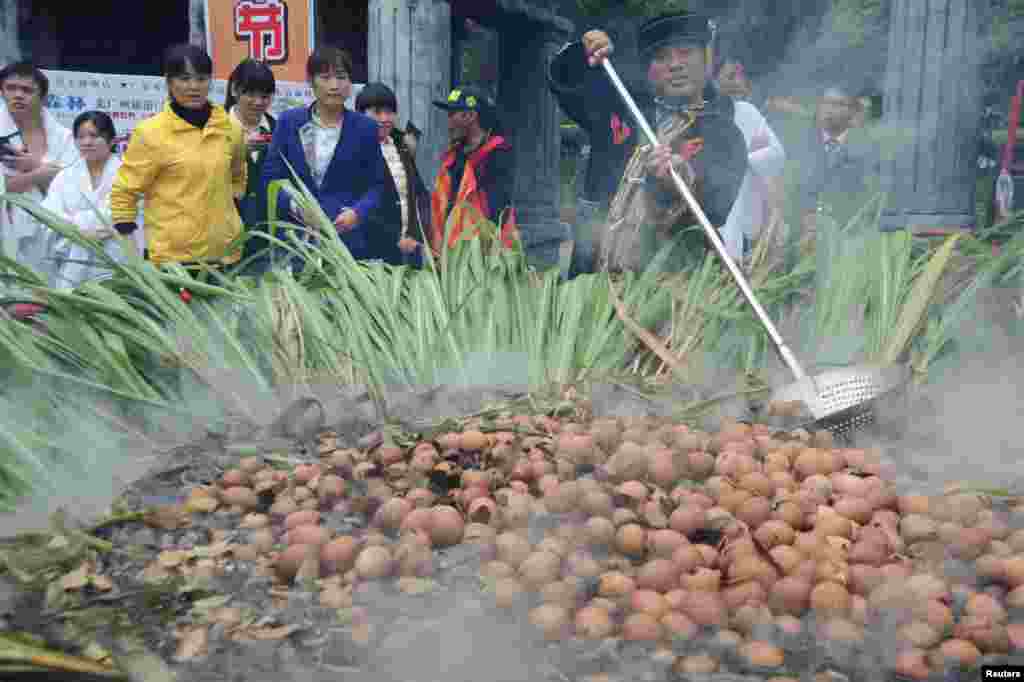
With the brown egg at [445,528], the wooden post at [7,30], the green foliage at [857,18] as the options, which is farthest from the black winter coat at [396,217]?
the wooden post at [7,30]

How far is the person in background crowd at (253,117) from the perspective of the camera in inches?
157

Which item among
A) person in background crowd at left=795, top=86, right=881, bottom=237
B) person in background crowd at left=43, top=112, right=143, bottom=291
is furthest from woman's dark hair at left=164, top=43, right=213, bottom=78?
person in background crowd at left=795, top=86, right=881, bottom=237

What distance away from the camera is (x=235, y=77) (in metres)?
4.26

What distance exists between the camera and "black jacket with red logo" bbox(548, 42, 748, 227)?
117 inches

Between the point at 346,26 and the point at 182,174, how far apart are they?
197 inches

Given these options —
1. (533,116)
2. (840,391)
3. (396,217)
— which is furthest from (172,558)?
(533,116)

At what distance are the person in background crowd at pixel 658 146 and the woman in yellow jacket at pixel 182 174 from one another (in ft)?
4.01

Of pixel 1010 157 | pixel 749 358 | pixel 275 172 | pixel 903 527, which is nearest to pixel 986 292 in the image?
pixel 749 358

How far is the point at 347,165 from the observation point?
384cm

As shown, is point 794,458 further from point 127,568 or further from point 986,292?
point 127,568

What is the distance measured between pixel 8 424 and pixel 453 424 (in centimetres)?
67

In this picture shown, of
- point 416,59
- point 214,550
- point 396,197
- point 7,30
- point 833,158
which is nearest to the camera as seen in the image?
point 214,550

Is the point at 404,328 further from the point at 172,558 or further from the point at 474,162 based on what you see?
the point at 474,162

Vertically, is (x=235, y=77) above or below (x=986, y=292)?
above
